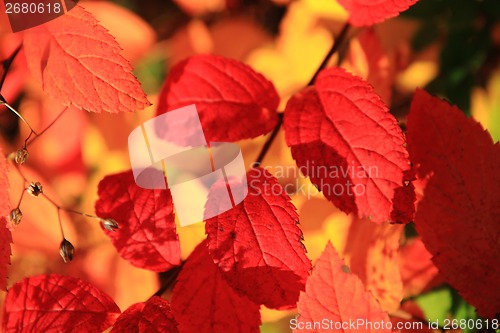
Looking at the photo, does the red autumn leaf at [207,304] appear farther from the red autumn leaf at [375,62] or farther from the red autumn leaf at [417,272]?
the red autumn leaf at [375,62]

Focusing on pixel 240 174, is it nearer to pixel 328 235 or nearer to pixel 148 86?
pixel 328 235

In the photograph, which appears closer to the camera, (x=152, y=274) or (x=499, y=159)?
(x=499, y=159)

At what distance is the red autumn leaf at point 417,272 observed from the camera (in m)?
0.74

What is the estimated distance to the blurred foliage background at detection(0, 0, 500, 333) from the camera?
31.0 inches

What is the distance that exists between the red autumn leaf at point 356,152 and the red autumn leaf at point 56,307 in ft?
0.96

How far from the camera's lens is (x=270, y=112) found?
0.63m

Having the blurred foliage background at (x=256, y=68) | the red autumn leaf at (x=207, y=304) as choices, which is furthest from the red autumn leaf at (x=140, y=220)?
the blurred foliage background at (x=256, y=68)

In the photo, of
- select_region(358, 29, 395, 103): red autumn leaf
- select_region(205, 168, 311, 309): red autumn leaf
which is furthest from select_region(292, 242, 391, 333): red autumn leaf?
select_region(358, 29, 395, 103): red autumn leaf

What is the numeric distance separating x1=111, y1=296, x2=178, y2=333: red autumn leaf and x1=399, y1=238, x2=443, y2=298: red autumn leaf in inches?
14.4

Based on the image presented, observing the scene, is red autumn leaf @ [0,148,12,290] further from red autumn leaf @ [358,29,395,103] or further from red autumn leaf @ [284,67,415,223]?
red autumn leaf @ [358,29,395,103]

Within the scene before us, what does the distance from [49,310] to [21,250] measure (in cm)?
30

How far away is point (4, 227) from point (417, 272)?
1.89ft

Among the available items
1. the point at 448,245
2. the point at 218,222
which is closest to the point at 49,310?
the point at 218,222

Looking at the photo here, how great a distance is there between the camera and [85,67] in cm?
51
